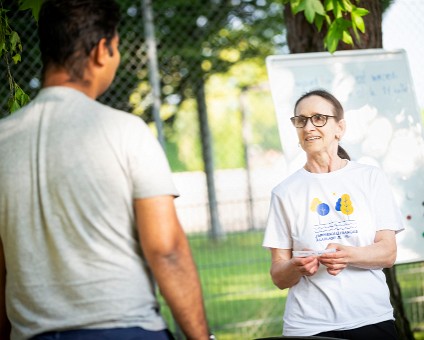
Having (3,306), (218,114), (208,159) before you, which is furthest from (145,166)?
(218,114)

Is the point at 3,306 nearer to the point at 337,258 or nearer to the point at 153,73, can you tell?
the point at 337,258

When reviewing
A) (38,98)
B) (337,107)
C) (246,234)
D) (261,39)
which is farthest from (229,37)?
Answer: (38,98)

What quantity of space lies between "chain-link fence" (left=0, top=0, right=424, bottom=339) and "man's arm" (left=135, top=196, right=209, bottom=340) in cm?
195

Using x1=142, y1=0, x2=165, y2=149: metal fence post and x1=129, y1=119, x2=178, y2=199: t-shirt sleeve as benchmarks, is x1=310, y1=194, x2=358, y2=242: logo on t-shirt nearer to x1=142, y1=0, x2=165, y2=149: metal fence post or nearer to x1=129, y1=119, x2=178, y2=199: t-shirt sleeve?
x1=129, y1=119, x2=178, y2=199: t-shirt sleeve

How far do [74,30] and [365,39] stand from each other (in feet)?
9.33

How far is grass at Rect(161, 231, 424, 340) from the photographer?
643 centimetres

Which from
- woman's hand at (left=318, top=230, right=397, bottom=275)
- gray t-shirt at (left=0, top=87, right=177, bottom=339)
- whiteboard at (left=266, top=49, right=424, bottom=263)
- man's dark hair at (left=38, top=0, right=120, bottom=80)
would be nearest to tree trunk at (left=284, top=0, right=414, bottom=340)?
whiteboard at (left=266, top=49, right=424, bottom=263)

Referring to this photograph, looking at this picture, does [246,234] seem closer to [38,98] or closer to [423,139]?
[423,139]

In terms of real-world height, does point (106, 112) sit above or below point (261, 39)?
below

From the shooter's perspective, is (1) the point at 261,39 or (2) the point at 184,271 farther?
(1) the point at 261,39

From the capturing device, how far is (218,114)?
17.5m

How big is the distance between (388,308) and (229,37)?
9624mm

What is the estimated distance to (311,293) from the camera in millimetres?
2904

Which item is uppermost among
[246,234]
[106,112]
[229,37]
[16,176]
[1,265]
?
[229,37]
